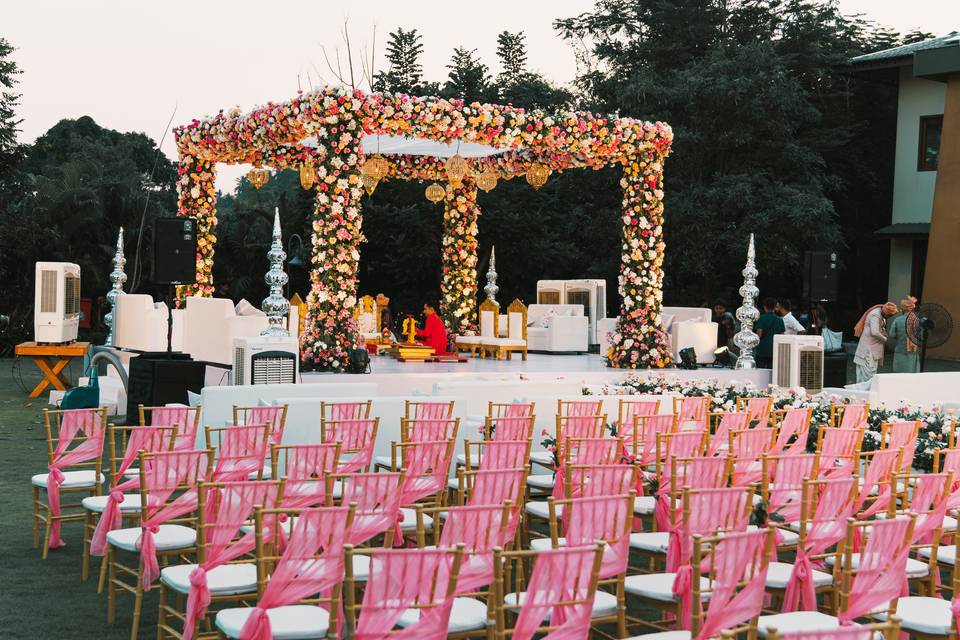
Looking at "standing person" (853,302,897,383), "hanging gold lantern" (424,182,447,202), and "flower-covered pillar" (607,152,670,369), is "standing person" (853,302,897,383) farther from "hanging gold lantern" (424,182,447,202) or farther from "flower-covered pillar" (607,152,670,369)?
"hanging gold lantern" (424,182,447,202)

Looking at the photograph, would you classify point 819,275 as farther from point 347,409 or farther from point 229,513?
point 229,513

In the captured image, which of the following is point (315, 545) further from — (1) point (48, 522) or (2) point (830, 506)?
(1) point (48, 522)

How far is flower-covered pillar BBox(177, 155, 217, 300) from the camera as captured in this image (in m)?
16.1

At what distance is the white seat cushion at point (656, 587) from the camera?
15.2 ft

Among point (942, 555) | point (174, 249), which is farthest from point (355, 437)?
point (174, 249)

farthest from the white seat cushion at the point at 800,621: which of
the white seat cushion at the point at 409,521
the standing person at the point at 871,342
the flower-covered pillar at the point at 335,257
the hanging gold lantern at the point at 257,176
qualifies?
the hanging gold lantern at the point at 257,176

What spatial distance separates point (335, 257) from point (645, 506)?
7.48 metres

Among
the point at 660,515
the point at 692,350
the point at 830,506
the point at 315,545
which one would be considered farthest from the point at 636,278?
the point at 315,545

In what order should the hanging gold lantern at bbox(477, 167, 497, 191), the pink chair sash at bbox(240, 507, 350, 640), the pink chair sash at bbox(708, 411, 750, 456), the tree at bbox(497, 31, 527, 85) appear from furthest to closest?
the tree at bbox(497, 31, 527, 85) < the hanging gold lantern at bbox(477, 167, 497, 191) < the pink chair sash at bbox(708, 411, 750, 456) < the pink chair sash at bbox(240, 507, 350, 640)

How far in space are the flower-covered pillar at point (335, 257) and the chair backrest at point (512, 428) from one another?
228 inches

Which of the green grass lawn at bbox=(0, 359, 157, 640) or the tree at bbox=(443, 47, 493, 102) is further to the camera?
the tree at bbox=(443, 47, 493, 102)

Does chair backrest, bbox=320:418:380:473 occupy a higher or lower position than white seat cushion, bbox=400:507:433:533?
higher

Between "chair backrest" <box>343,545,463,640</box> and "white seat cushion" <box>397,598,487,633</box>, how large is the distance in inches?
8.4

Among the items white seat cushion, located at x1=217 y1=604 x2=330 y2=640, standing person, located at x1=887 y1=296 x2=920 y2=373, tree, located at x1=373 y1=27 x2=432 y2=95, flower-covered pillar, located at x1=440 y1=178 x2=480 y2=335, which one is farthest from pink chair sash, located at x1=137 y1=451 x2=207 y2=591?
tree, located at x1=373 y1=27 x2=432 y2=95
